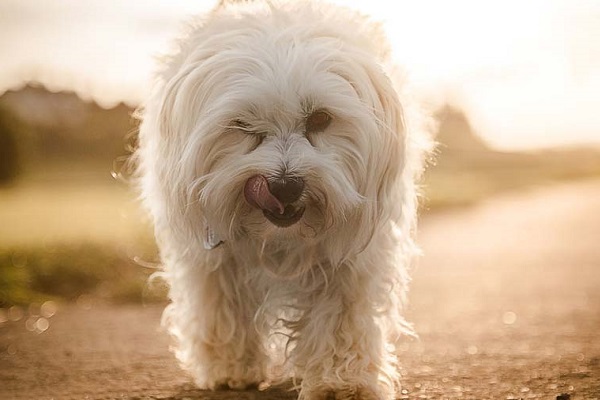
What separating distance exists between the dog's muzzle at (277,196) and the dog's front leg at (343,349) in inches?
23.9

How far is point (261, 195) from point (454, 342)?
2943 mm

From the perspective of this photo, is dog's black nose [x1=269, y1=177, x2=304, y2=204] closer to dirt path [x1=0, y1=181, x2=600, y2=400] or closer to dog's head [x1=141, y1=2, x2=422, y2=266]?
dog's head [x1=141, y1=2, x2=422, y2=266]

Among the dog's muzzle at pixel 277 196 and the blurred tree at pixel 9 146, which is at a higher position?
the blurred tree at pixel 9 146

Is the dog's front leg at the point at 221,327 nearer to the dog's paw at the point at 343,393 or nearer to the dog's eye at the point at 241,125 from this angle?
the dog's paw at the point at 343,393

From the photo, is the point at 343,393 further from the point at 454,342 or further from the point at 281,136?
the point at 454,342

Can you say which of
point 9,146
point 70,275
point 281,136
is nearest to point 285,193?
point 281,136

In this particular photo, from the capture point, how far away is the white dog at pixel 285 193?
3771 millimetres

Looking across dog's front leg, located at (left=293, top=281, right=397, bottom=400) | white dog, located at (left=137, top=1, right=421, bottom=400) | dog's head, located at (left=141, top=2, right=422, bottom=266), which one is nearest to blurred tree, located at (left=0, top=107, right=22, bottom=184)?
white dog, located at (left=137, top=1, right=421, bottom=400)

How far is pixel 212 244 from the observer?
13.7ft

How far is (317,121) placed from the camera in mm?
3842

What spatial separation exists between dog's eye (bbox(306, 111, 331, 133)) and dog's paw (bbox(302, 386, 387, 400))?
112cm

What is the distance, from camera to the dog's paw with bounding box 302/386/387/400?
415cm

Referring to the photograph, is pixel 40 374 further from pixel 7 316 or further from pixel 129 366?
pixel 7 316

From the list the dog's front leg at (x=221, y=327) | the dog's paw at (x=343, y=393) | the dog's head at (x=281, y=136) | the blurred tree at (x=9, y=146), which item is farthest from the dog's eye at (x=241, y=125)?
the blurred tree at (x=9, y=146)
